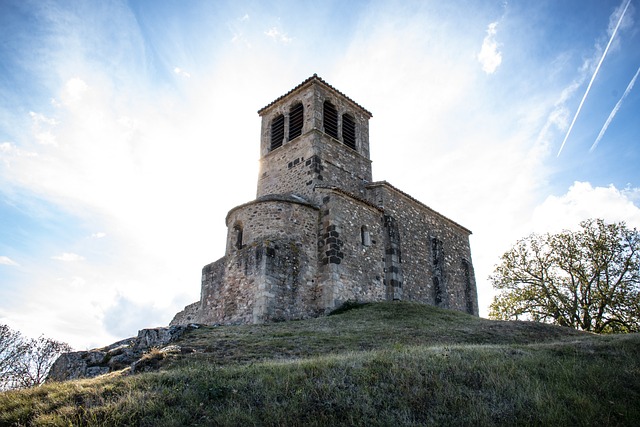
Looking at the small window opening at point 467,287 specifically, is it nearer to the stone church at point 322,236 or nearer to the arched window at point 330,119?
the stone church at point 322,236

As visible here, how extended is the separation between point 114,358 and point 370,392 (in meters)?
7.05

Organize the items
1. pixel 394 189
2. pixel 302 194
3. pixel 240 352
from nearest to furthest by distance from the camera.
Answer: pixel 240 352
pixel 302 194
pixel 394 189

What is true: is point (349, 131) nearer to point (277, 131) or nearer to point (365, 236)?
point (277, 131)

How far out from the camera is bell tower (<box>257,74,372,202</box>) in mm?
21069

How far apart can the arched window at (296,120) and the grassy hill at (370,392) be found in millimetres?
14994

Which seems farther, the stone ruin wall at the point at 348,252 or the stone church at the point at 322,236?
the stone ruin wall at the point at 348,252

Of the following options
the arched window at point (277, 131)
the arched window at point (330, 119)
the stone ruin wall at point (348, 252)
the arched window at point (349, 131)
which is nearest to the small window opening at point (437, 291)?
the stone ruin wall at point (348, 252)

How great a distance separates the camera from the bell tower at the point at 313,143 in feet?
69.1

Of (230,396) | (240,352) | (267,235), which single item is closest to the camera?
(230,396)

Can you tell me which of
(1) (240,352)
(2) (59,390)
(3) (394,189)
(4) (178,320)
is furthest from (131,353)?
(3) (394,189)

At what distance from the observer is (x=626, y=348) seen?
376 inches

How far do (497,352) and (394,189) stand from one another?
45.2ft

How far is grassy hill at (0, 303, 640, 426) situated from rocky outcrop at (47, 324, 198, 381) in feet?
0.84

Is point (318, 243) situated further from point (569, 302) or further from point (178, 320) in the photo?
point (569, 302)
